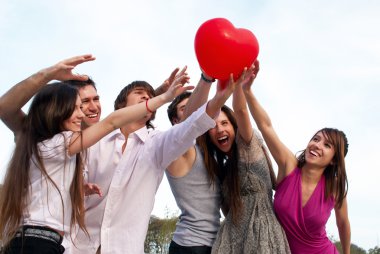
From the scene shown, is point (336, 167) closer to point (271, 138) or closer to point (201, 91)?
point (271, 138)

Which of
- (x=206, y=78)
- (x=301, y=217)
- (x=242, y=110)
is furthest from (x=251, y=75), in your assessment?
(x=301, y=217)

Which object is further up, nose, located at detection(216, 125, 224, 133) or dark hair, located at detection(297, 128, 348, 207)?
nose, located at detection(216, 125, 224, 133)

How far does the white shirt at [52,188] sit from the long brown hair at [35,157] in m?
0.03

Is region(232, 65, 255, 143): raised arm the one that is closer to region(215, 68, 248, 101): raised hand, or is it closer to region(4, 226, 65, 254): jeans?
region(215, 68, 248, 101): raised hand

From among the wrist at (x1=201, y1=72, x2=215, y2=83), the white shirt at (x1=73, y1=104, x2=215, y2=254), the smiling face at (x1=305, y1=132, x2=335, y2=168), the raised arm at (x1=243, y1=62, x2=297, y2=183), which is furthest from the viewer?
the smiling face at (x1=305, y1=132, x2=335, y2=168)

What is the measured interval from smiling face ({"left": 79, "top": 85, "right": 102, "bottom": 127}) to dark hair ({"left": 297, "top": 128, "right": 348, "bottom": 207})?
174 cm

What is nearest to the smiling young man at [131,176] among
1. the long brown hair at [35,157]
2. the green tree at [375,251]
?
the long brown hair at [35,157]

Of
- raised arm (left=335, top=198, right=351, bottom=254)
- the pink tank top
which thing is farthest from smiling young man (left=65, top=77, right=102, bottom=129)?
raised arm (left=335, top=198, right=351, bottom=254)

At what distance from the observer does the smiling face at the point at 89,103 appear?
3.81m

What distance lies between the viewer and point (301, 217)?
3818 millimetres

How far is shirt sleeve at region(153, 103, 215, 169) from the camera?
117 inches

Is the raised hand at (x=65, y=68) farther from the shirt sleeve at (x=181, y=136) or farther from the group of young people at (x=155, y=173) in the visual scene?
the shirt sleeve at (x=181, y=136)

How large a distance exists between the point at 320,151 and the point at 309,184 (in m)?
0.29

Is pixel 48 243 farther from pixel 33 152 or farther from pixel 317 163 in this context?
pixel 317 163
